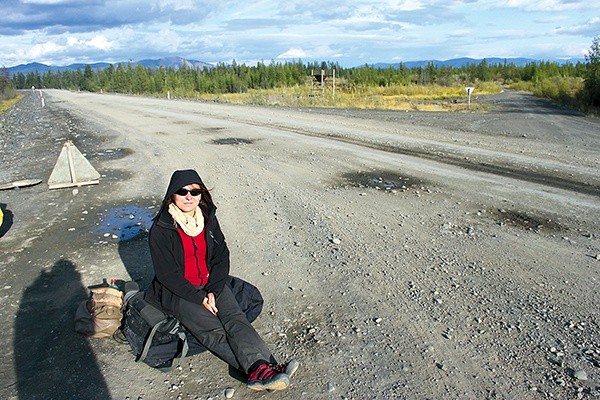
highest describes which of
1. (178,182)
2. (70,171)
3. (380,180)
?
(178,182)

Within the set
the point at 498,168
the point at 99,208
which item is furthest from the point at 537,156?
the point at 99,208

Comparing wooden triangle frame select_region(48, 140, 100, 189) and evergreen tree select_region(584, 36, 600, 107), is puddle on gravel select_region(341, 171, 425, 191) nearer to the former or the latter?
wooden triangle frame select_region(48, 140, 100, 189)

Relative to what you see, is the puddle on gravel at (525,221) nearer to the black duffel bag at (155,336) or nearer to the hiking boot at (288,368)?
the hiking boot at (288,368)

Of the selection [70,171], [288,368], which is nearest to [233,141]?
[70,171]

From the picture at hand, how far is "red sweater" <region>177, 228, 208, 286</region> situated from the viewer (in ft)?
12.3

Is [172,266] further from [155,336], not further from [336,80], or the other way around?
[336,80]

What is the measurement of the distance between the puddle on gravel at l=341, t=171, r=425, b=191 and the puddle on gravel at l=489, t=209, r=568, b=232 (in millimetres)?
1958

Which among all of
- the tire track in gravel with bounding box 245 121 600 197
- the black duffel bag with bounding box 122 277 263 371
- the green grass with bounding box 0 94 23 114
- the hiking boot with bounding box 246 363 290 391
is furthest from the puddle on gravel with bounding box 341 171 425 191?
the green grass with bounding box 0 94 23 114

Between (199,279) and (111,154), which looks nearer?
(199,279)

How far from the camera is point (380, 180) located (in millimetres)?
9281

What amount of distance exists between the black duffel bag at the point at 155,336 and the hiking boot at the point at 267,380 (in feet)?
2.06

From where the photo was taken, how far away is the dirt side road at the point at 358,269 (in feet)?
11.1

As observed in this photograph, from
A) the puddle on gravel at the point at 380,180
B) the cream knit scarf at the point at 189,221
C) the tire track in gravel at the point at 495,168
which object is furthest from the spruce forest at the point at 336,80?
the cream knit scarf at the point at 189,221

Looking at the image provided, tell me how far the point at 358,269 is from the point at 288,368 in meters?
2.05
